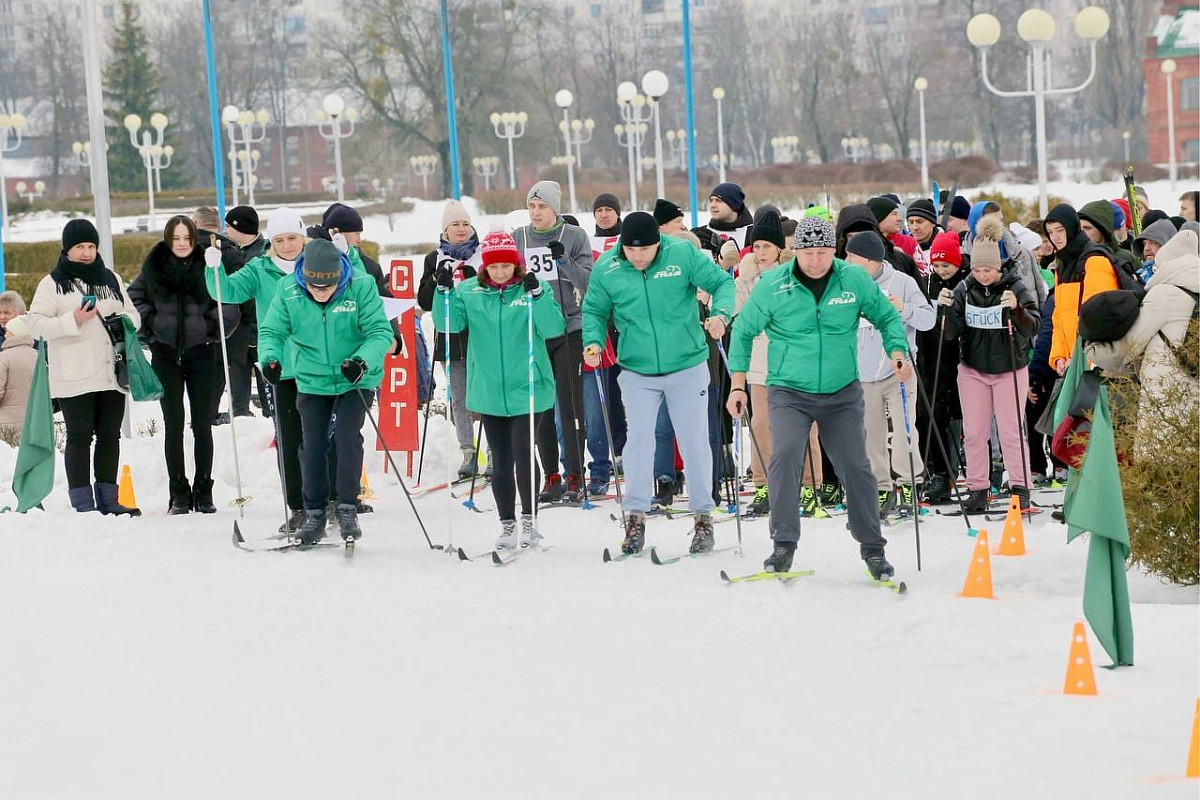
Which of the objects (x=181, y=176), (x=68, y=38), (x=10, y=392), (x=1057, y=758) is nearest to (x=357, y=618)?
(x=1057, y=758)

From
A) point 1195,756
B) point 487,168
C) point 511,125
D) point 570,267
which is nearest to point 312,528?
point 570,267

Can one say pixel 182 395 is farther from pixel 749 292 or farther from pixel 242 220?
pixel 749 292

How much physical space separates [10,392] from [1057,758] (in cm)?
928

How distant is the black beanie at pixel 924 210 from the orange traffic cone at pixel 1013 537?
264 centimetres

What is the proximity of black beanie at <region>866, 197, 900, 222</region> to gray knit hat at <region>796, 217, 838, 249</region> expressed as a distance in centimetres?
263

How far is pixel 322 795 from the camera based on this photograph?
4684 mm

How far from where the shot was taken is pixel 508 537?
28.0ft

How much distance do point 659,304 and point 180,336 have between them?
325 centimetres

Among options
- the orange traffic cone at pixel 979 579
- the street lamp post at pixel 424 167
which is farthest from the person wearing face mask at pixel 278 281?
the street lamp post at pixel 424 167

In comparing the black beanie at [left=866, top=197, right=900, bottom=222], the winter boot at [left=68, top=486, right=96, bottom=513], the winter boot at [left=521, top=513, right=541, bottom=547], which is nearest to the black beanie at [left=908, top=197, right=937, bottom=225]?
the black beanie at [left=866, top=197, right=900, bottom=222]

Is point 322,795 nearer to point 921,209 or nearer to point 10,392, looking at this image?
point 921,209

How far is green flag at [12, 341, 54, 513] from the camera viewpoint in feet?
32.8

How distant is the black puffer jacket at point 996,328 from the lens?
370 inches

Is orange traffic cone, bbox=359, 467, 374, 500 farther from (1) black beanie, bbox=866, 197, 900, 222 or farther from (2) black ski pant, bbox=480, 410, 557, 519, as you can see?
(1) black beanie, bbox=866, 197, 900, 222
